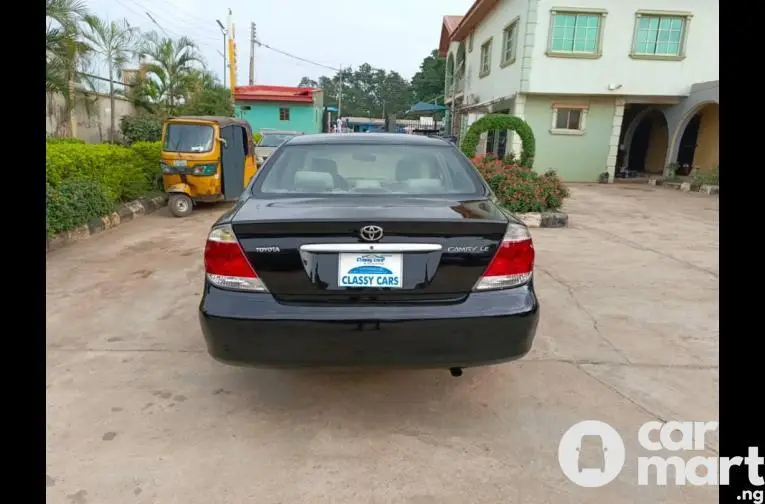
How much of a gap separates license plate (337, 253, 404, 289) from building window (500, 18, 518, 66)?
15.1m

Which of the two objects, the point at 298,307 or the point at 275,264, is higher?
the point at 275,264

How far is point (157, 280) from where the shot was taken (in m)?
4.99

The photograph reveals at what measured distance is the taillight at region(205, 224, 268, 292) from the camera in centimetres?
231

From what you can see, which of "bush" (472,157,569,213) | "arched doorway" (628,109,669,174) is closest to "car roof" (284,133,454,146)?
"bush" (472,157,569,213)

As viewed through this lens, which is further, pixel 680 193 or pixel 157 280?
pixel 680 193

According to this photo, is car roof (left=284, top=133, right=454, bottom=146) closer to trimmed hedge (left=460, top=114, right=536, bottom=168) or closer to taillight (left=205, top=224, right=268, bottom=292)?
taillight (left=205, top=224, right=268, bottom=292)

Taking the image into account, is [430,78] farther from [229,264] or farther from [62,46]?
[229,264]

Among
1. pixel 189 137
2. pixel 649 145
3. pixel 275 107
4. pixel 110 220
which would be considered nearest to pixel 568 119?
pixel 649 145

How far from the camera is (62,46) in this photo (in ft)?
27.9
